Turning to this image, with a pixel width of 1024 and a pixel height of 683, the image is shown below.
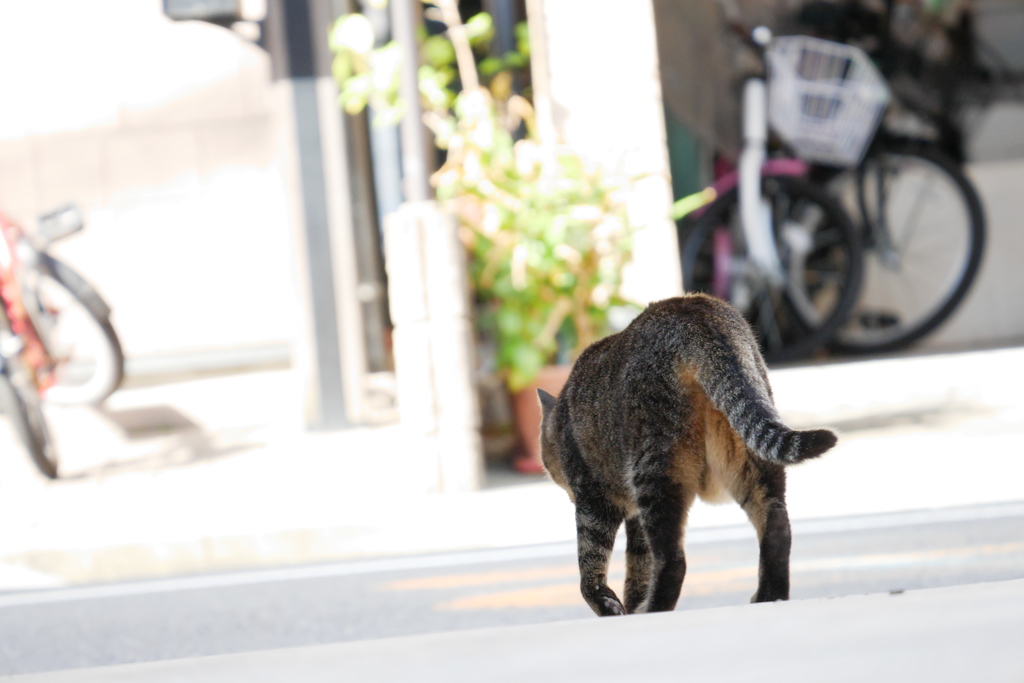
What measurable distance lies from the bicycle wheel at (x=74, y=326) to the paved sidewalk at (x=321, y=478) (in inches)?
14.2

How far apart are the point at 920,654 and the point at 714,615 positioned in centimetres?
14

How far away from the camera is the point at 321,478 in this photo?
4098 mm

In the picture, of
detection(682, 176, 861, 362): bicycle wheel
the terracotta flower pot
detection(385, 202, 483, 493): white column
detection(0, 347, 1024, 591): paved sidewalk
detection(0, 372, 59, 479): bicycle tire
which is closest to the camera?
detection(0, 347, 1024, 591): paved sidewalk

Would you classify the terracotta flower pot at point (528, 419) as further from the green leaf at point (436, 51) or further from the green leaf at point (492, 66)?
the green leaf at point (436, 51)

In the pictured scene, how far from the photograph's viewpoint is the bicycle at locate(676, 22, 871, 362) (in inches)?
197

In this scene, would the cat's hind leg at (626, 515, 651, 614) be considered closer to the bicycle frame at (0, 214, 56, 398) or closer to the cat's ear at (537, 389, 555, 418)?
the cat's ear at (537, 389, 555, 418)

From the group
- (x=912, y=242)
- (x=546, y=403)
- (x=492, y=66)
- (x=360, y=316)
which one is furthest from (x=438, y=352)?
(x=912, y=242)

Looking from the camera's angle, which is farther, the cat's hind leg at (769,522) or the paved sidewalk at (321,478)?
the paved sidewalk at (321,478)

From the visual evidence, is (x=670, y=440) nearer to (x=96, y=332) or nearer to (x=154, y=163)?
(x=96, y=332)

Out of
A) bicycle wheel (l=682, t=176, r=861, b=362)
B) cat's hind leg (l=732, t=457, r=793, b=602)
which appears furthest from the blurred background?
cat's hind leg (l=732, t=457, r=793, b=602)

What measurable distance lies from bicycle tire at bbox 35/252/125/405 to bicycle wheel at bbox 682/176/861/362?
2.82 metres

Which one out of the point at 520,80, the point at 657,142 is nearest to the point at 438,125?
the point at 520,80

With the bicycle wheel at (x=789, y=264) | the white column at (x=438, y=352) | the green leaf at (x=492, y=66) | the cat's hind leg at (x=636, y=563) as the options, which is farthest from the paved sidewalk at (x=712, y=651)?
the bicycle wheel at (x=789, y=264)

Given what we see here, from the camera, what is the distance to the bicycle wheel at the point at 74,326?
14.5 ft
